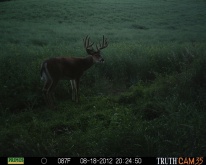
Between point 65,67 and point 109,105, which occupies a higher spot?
point 65,67

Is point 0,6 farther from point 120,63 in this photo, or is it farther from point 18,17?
point 120,63

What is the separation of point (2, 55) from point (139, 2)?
11839mm

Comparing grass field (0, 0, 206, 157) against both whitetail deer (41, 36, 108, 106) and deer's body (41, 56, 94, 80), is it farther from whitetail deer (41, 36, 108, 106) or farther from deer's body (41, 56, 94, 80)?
deer's body (41, 56, 94, 80)

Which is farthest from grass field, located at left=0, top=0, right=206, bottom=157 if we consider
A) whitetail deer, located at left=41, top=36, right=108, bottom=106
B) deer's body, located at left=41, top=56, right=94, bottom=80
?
deer's body, located at left=41, top=56, right=94, bottom=80

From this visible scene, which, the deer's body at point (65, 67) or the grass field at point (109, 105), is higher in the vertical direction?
the deer's body at point (65, 67)

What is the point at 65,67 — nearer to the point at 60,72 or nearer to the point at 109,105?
the point at 60,72

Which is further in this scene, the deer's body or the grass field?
the deer's body

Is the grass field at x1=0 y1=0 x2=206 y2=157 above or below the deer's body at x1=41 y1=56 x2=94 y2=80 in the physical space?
below

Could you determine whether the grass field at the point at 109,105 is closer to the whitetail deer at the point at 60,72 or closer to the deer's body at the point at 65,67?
the whitetail deer at the point at 60,72

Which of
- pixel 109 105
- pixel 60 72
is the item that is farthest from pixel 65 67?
pixel 109 105

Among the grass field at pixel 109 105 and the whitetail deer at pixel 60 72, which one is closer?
the grass field at pixel 109 105

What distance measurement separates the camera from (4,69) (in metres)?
7.94

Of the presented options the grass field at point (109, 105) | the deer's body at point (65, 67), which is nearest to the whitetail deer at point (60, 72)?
the deer's body at point (65, 67)

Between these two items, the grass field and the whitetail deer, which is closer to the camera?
the grass field
